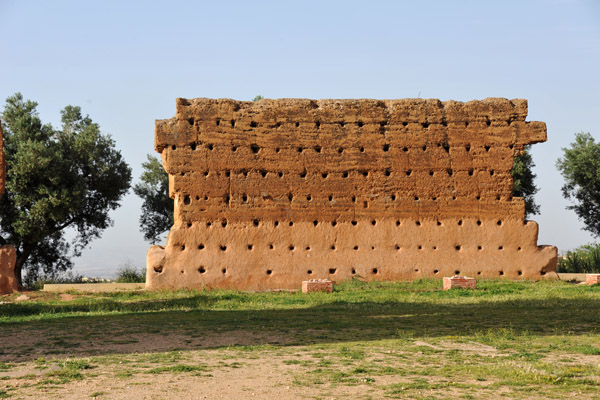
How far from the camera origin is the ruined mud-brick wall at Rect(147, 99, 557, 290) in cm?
1700

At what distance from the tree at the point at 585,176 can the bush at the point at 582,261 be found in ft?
11.5

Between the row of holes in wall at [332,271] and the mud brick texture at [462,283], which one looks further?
the row of holes in wall at [332,271]

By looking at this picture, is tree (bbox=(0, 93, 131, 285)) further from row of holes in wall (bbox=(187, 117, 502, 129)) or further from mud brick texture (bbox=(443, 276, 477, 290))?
mud brick texture (bbox=(443, 276, 477, 290))

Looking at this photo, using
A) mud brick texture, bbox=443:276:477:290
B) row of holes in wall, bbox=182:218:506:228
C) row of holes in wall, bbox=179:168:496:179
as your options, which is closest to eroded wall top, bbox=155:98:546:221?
row of holes in wall, bbox=179:168:496:179

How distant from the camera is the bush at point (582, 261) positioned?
77.7 feet

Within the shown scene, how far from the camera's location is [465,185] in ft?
57.6

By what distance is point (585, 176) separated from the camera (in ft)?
90.2

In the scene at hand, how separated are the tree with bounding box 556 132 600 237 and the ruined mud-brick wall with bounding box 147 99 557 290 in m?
10.7

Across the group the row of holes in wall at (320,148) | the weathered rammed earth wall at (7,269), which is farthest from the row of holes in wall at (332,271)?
the weathered rammed earth wall at (7,269)

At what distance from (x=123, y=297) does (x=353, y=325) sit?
706 cm

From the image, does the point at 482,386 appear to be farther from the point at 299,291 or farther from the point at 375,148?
the point at 375,148

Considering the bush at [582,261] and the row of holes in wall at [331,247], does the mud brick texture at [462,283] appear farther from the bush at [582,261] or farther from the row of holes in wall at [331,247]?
the bush at [582,261]

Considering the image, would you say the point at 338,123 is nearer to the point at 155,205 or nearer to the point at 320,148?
the point at 320,148

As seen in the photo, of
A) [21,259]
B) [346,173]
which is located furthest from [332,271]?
[21,259]
